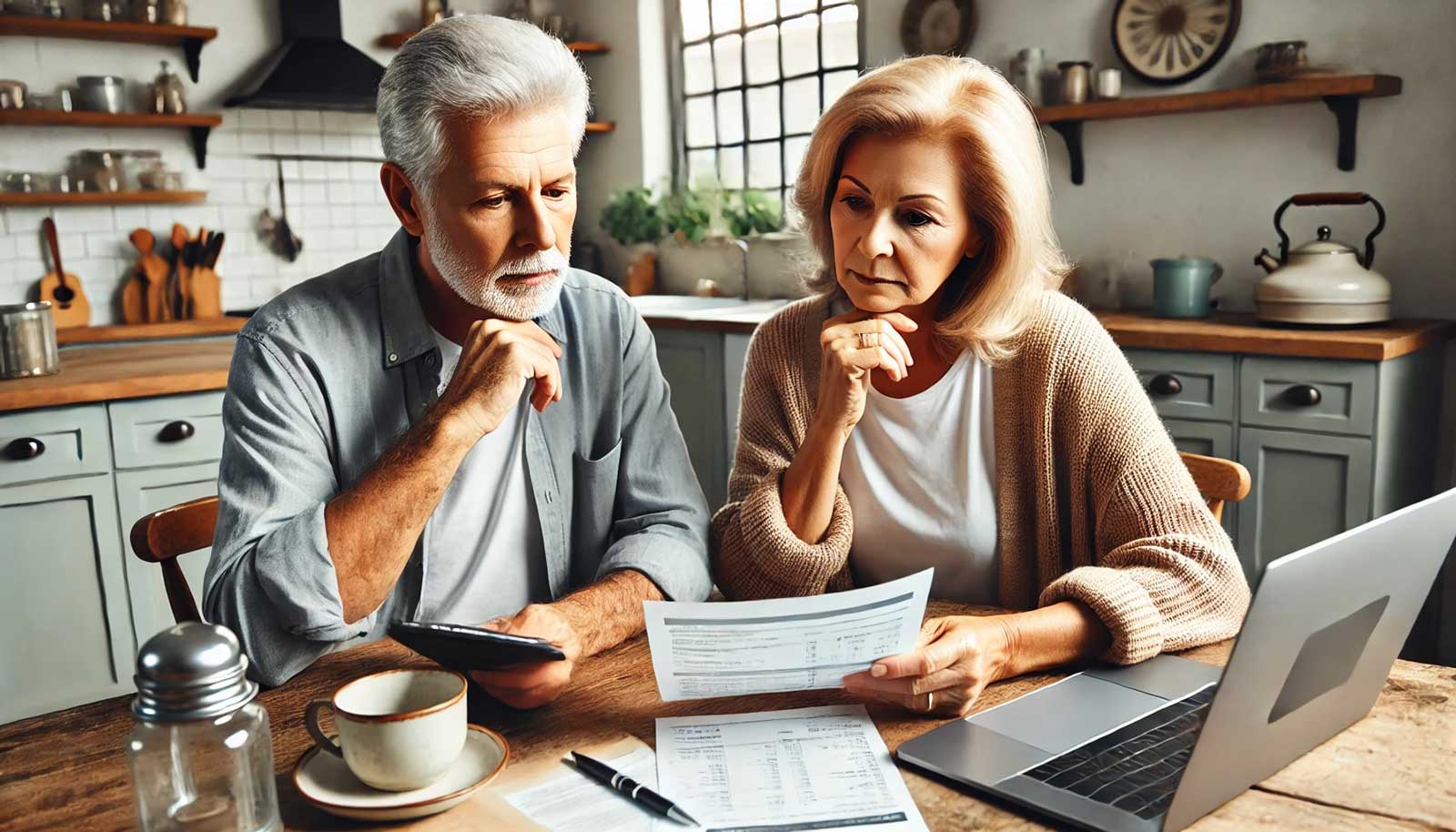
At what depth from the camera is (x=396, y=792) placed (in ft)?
2.97

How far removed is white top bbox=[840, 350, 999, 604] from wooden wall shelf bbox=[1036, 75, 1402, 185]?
1979 millimetres

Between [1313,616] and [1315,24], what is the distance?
114 inches

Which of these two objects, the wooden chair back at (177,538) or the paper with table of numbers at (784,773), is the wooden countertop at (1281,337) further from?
the wooden chair back at (177,538)

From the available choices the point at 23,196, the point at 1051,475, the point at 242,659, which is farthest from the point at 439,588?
the point at 23,196

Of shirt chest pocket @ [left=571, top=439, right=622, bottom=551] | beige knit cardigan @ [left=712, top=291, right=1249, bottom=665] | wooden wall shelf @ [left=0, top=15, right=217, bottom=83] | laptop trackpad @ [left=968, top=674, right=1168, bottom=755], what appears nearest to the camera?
laptop trackpad @ [left=968, top=674, right=1168, bottom=755]

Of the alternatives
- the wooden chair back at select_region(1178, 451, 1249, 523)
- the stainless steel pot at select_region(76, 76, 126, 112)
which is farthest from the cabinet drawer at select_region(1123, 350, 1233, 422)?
the stainless steel pot at select_region(76, 76, 126, 112)

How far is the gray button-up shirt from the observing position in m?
1.22

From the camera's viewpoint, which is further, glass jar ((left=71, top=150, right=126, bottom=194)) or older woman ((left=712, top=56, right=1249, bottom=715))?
glass jar ((left=71, top=150, right=126, bottom=194))

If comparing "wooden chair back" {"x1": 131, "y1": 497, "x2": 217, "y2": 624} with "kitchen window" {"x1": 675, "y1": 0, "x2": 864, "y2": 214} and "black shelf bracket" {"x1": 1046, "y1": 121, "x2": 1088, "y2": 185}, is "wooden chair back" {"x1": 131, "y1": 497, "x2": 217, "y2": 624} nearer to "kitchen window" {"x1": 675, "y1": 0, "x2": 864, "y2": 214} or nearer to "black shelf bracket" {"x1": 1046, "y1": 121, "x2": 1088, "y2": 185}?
"black shelf bracket" {"x1": 1046, "y1": 121, "x2": 1088, "y2": 185}

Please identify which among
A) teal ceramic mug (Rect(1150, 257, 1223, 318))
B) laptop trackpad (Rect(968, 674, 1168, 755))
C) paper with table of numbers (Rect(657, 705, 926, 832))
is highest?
teal ceramic mug (Rect(1150, 257, 1223, 318))

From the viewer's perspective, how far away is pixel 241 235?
16.3 ft

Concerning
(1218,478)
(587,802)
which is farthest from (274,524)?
(1218,478)

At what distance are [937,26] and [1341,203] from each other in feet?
5.31

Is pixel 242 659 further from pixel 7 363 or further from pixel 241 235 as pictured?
pixel 241 235
